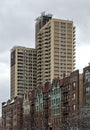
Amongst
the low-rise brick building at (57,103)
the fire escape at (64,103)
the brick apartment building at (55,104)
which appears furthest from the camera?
the fire escape at (64,103)

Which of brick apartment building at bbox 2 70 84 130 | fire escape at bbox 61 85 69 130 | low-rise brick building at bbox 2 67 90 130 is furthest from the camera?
fire escape at bbox 61 85 69 130

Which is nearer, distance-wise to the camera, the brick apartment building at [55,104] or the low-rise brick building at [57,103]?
the low-rise brick building at [57,103]

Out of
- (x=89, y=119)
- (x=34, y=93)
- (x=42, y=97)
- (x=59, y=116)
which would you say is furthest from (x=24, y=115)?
(x=89, y=119)

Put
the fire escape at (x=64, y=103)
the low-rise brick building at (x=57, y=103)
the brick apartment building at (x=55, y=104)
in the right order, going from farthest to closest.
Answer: the fire escape at (x=64, y=103) < the brick apartment building at (x=55, y=104) < the low-rise brick building at (x=57, y=103)

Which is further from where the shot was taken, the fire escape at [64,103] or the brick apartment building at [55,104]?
the fire escape at [64,103]

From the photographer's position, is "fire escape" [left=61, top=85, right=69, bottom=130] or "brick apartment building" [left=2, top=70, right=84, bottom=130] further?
"fire escape" [left=61, top=85, right=69, bottom=130]

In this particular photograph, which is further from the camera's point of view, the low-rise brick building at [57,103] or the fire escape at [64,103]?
the fire escape at [64,103]

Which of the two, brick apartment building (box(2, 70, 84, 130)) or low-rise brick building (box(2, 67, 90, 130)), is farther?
brick apartment building (box(2, 70, 84, 130))

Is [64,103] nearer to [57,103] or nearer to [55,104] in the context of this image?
[57,103]

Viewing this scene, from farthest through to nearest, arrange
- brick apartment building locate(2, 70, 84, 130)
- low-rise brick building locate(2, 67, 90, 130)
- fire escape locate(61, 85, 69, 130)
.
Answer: fire escape locate(61, 85, 69, 130) < brick apartment building locate(2, 70, 84, 130) < low-rise brick building locate(2, 67, 90, 130)

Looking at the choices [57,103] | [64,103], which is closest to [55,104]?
[57,103]

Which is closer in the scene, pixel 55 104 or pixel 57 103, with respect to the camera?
pixel 57 103

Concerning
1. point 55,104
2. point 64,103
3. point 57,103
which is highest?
point 57,103

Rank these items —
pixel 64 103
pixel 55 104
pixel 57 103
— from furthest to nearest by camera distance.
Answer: pixel 55 104
pixel 57 103
pixel 64 103
